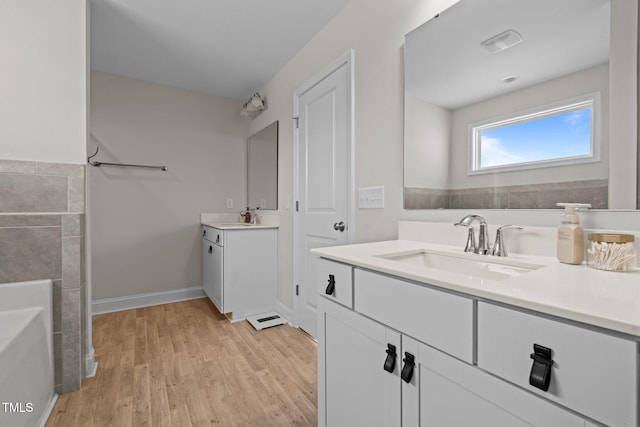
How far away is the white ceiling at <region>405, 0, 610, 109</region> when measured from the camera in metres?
0.90

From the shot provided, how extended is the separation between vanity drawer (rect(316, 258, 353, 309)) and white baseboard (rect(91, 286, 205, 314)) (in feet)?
8.40

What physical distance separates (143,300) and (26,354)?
5.95 ft

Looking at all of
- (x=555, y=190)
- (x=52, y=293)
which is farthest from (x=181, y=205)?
(x=555, y=190)

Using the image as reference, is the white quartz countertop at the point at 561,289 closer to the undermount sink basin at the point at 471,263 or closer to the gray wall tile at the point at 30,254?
the undermount sink basin at the point at 471,263

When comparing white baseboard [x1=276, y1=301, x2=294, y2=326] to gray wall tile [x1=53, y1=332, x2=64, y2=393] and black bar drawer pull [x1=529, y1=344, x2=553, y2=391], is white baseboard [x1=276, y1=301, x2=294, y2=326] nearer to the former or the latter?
gray wall tile [x1=53, y1=332, x2=64, y2=393]

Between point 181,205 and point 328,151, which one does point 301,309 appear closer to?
point 328,151

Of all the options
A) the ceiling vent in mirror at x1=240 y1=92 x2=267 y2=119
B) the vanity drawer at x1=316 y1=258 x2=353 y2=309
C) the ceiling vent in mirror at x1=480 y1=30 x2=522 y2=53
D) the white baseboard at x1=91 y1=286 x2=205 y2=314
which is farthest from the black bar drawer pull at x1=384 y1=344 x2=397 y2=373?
the white baseboard at x1=91 y1=286 x2=205 y2=314

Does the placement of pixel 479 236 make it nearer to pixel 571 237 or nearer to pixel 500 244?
pixel 500 244

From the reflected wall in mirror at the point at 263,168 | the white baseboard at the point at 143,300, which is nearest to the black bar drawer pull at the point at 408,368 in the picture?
the reflected wall in mirror at the point at 263,168

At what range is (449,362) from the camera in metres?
0.69

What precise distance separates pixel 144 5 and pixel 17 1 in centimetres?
62

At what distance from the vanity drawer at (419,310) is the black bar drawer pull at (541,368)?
0.41 feet

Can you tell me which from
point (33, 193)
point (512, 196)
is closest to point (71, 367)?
point (33, 193)

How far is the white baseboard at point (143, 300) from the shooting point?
279 cm
